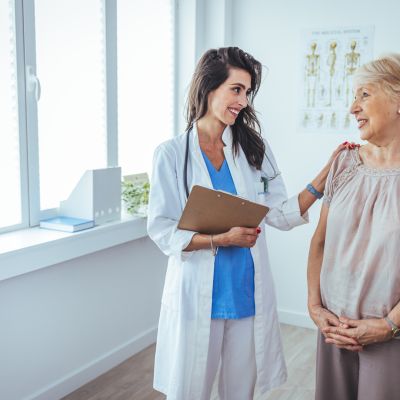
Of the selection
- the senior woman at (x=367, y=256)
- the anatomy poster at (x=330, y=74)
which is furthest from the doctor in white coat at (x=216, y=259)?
the anatomy poster at (x=330, y=74)

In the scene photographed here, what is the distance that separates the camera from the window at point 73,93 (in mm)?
2371

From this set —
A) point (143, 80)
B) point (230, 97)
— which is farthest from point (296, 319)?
point (230, 97)

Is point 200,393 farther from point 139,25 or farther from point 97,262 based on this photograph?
point 139,25

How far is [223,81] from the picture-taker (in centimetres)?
189

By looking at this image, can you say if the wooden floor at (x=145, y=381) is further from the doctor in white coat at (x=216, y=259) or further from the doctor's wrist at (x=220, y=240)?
the doctor's wrist at (x=220, y=240)

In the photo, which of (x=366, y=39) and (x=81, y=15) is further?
(x=366, y=39)

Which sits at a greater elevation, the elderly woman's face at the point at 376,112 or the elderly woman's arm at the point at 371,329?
the elderly woman's face at the point at 376,112

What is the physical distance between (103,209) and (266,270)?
3.56 feet

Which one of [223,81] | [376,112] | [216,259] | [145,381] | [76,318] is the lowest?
[145,381]

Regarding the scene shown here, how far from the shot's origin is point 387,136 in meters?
1.45

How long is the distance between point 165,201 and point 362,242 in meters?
0.69

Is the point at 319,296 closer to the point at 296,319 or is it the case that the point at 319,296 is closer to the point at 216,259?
the point at 216,259

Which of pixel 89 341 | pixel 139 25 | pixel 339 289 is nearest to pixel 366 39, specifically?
pixel 139 25

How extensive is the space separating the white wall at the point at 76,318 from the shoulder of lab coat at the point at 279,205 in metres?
1.07
